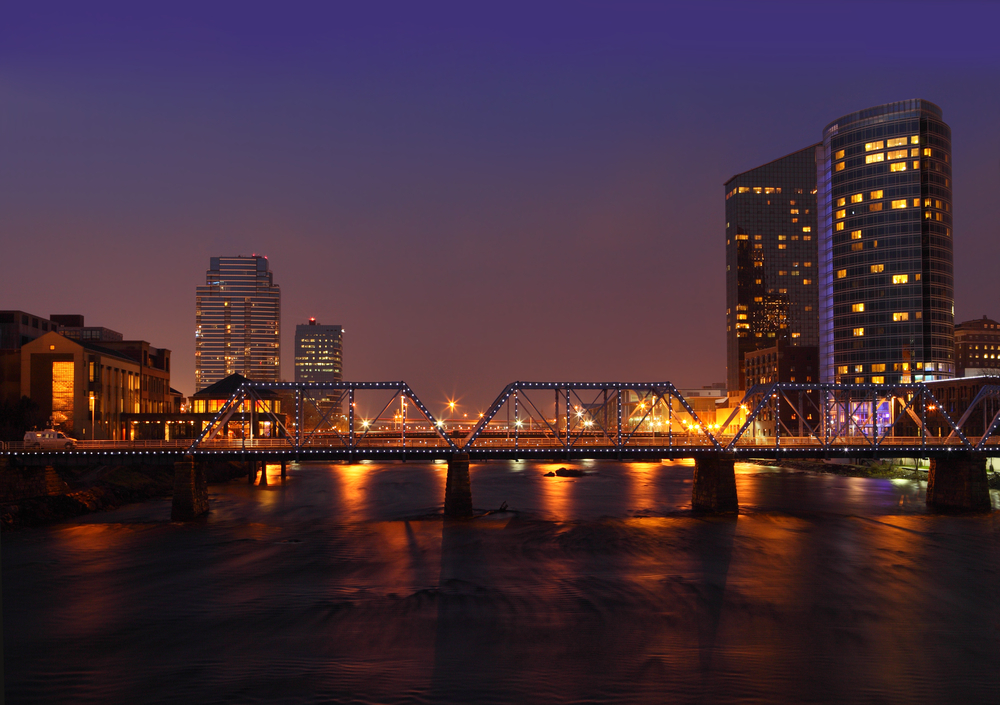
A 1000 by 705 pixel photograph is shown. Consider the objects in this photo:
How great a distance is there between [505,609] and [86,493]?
51.9m

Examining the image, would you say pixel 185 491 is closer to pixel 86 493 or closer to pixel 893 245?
pixel 86 493

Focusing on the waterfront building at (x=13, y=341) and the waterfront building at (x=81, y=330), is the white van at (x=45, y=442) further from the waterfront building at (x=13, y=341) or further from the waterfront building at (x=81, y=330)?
the waterfront building at (x=81, y=330)

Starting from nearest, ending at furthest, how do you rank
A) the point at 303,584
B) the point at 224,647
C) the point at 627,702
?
1. the point at 627,702
2. the point at 224,647
3. the point at 303,584

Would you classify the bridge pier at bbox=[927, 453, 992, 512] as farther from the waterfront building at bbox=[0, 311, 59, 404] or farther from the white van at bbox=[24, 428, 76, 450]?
the waterfront building at bbox=[0, 311, 59, 404]

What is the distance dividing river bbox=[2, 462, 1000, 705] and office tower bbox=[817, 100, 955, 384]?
107 m

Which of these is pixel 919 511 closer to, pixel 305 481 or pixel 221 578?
pixel 221 578

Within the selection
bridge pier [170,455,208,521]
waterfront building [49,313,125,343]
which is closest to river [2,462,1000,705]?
bridge pier [170,455,208,521]

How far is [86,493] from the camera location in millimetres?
70812

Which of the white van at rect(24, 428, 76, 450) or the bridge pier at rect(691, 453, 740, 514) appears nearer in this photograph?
the white van at rect(24, 428, 76, 450)

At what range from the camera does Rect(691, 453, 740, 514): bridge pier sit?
69.4m

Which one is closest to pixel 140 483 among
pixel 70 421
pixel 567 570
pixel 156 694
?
pixel 70 421

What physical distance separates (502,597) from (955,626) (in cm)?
2145

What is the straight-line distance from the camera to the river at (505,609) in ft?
89.4

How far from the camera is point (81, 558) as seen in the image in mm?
48250
